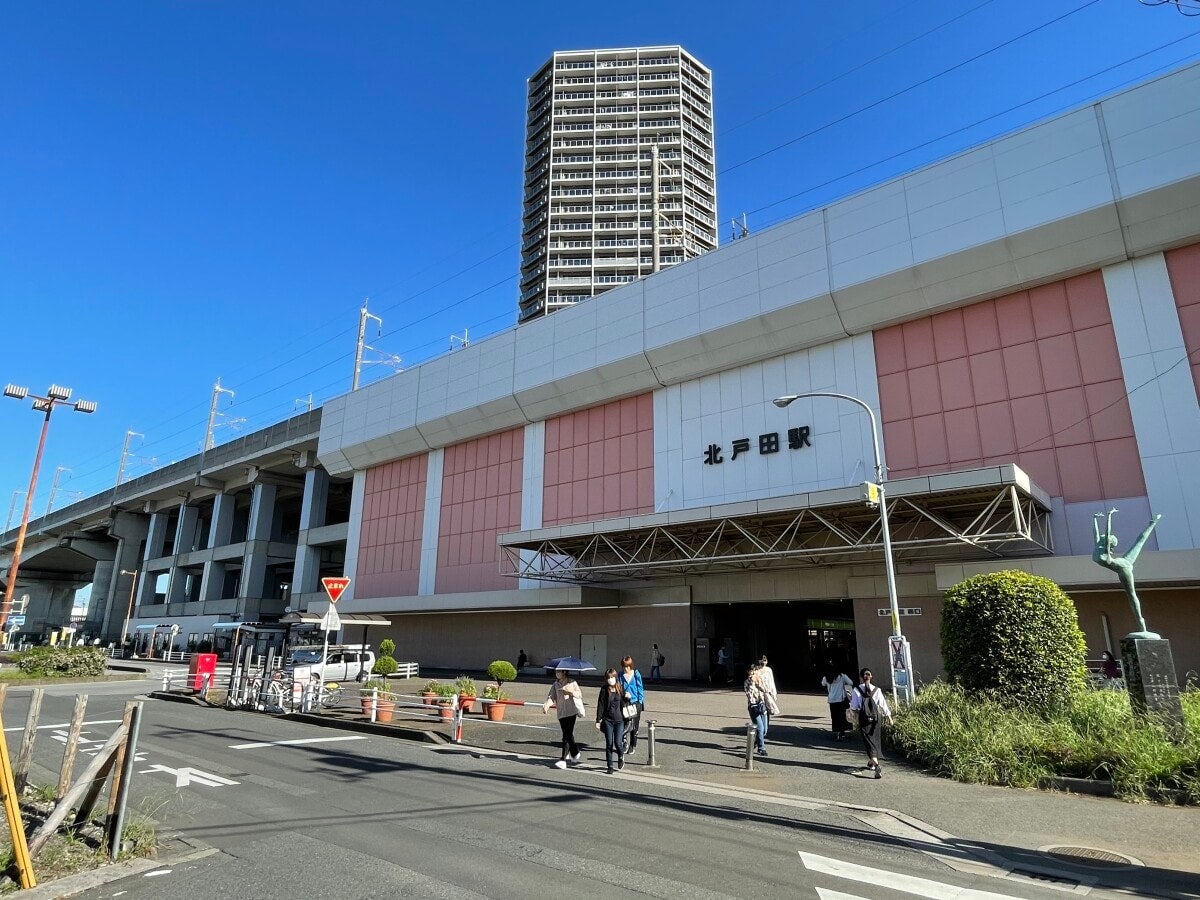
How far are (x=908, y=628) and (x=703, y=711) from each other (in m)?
9.29

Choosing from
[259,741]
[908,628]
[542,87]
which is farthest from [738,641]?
[542,87]

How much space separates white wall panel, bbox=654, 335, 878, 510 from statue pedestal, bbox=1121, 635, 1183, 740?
42.6 feet

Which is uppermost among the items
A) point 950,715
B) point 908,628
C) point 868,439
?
point 868,439

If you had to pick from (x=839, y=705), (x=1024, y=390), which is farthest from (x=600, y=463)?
(x=839, y=705)

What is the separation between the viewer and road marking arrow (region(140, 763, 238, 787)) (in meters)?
10.4

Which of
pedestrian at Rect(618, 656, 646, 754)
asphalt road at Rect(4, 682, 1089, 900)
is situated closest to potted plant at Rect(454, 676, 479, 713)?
asphalt road at Rect(4, 682, 1089, 900)

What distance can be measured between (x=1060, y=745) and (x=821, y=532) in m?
15.5

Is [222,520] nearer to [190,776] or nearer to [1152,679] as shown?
[190,776]

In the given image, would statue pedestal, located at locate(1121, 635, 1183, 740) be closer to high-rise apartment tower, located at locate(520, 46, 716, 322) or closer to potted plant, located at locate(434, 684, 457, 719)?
potted plant, located at locate(434, 684, 457, 719)

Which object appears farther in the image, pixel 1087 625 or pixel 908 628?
pixel 908 628

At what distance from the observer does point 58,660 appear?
31.3 m

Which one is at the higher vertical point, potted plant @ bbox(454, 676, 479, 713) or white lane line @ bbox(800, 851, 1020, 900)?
potted plant @ bbox(454, 676, 479, 713)

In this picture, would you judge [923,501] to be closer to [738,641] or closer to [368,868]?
[738,641]

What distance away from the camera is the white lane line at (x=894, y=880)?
6152mm
